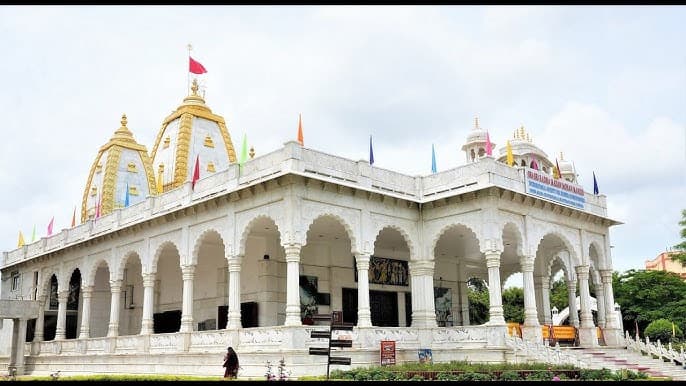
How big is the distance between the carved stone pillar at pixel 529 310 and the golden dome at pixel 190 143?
64.4ft

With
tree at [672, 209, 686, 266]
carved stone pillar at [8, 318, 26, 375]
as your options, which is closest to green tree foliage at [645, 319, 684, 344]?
tree at [672, 209, 686, 266]

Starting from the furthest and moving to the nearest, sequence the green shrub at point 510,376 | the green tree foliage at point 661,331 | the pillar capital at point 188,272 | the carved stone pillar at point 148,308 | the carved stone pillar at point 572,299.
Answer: the green tree foliage at point 661,331 → the carved stone pillar at point 572,299 → the carved stone pillar at point 148,308 → the pillar capital at point 188,272 → the green shrub at point 510,376

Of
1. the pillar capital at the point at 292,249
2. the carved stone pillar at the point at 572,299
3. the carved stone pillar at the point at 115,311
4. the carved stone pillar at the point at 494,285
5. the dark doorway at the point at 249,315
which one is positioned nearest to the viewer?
the pillar capital at the point at 292,249

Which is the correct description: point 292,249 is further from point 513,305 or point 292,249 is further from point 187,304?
point 513,305

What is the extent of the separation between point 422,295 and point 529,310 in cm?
369

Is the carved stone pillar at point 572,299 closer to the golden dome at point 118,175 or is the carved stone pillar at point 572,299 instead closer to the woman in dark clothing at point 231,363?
the woman in dark clothing at point 231,363

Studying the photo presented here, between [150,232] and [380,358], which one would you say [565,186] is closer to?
[380,358]

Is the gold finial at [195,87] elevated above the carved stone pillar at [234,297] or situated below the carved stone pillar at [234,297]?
above

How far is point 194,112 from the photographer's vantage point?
1540 inches

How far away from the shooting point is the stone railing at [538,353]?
2042cm

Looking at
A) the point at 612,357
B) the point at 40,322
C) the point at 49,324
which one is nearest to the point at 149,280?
the point at 40,322

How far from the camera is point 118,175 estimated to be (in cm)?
4062

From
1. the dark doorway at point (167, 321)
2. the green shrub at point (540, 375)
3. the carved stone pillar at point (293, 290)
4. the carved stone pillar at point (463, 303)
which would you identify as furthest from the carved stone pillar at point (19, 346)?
the green shrub at point (540, 375)
